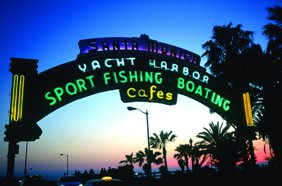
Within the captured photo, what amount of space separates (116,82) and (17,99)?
3535 millimetres

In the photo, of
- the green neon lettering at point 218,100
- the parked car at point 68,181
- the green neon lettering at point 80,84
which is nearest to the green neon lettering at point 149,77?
the green neon lettering at point 80,84

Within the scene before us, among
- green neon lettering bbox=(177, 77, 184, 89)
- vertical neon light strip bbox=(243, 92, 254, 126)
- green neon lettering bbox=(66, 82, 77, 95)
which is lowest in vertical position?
vertical neon light strip bbox=(243, 92, 254, 126)

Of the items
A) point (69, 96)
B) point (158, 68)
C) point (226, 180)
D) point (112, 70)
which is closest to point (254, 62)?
point (226, 180)

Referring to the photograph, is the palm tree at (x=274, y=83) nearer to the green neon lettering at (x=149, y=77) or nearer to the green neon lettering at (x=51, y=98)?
the green neon lettering at (x=149, y=77)

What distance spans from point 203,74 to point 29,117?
720cm

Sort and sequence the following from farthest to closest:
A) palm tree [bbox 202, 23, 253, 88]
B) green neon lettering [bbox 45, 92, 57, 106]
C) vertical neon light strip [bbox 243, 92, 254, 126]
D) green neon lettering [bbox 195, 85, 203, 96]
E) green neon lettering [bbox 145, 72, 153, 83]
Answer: palm tree [bbox 202, 23, 253, 88] < vertical neon light strip [bbox 243, 92, 254, 126] < green neon lettering [bbox 195, 85, 203, 96] < green neon lettering [bbox 145, 72, 153, 83] < green neon lettering [bbox 45, 92, 57, 106]

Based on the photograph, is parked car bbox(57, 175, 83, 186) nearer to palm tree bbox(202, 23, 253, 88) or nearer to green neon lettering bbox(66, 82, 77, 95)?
green neon lettering bbox(66, 82, 77, 95)

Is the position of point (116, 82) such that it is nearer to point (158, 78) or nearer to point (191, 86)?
point (158, 78)

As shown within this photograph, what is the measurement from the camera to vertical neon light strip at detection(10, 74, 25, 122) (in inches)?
356

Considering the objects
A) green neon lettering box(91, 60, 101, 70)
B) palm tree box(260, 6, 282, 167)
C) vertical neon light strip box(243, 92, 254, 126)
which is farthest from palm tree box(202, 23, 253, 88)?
green neon lettering box(91, 60, 101, 70)

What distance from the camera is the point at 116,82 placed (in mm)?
10992

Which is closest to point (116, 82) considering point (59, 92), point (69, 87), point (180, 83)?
point (69, 87)

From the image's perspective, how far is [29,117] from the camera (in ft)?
31.1

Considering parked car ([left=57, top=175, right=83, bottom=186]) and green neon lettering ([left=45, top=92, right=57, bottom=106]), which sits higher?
green neon lettering ([left=45, top=92, right=57, bottom=106])
